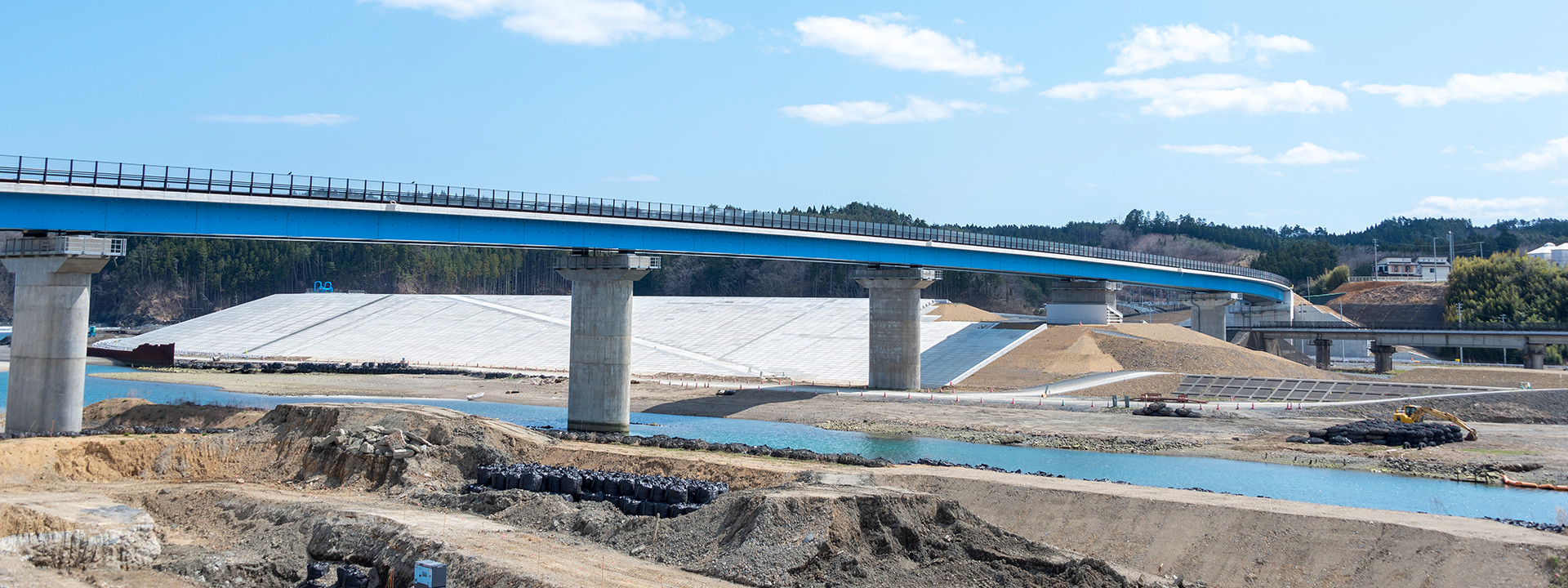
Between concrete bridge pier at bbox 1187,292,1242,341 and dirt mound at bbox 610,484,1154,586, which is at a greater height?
concrete bridge pier at bbox 1187,292,1242,341

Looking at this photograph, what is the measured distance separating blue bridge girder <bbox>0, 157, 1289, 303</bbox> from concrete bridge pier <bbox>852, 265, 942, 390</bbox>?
163 cm

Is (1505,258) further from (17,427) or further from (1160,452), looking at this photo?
(17,427)

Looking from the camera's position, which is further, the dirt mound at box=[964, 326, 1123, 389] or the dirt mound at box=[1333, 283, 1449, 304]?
the dirt mound at box=[1333, 283, 1449, 304]

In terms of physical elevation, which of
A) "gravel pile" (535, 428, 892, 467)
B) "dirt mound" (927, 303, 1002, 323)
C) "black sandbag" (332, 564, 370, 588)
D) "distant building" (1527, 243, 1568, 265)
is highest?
"distant building" (1527, 243, 1568, 265)

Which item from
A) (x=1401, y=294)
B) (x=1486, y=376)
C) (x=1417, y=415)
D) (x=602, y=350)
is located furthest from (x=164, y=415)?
(x=1401, y=294)

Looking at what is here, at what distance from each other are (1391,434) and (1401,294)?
372 feet

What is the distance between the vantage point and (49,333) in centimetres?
4112

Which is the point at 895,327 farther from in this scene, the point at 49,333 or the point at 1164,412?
the point at 49,333

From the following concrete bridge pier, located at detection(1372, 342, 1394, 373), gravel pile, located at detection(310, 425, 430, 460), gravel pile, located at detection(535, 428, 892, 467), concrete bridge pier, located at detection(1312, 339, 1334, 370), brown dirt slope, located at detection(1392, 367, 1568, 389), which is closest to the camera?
gravel pile, located at detection(310, 425, 430, 460)

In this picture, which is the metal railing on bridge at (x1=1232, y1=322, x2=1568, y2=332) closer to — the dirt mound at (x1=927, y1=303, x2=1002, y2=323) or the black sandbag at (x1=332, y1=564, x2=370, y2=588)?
the dirt mound at (x1=927, y1=303, x2=1002, y2=323)

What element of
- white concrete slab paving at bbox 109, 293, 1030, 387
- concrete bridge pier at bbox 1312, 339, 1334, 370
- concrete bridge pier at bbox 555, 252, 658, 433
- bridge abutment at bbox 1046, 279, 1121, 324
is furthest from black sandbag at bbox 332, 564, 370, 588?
concrete bridge pier at bbox 1312, 339, 1334, 370

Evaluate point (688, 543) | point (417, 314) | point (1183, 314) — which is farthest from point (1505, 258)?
point (688, 543)

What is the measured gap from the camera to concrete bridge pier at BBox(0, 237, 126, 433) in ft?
134

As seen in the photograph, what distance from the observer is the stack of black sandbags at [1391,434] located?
46.1 meters
